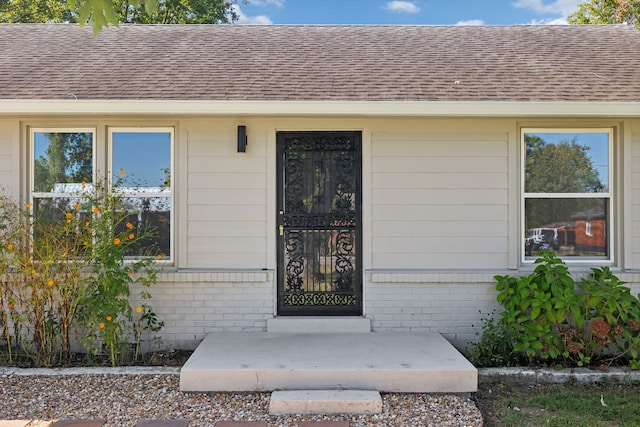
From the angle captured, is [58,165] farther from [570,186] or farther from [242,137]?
[570,186]

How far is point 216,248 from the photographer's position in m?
4.86

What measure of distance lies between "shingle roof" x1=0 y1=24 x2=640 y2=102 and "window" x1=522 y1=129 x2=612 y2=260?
52 cm

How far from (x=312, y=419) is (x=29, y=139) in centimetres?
398

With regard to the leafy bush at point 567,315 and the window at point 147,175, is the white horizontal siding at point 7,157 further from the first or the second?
the leafy bush at point 567,315

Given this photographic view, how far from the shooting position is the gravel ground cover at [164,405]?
11.0ft

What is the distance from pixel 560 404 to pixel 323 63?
412 cm

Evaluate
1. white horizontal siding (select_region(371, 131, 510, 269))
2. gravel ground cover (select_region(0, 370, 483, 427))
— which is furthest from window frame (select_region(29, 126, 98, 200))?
white horizontal siding (select_region(371, 131, 510, 269))

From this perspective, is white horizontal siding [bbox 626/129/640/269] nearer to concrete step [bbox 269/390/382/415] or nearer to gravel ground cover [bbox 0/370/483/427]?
gravel ground cover [bbox 0/370/483/427]

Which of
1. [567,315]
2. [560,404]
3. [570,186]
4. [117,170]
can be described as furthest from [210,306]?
[570,186]

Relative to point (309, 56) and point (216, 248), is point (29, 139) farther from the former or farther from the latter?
point (309, 56)

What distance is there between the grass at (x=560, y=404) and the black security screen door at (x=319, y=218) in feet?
5.27

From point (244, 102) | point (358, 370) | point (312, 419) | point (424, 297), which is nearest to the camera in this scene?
point (312, 419)

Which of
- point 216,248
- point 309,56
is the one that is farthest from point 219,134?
point 309,56

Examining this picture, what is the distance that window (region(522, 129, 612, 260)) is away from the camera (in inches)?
192
